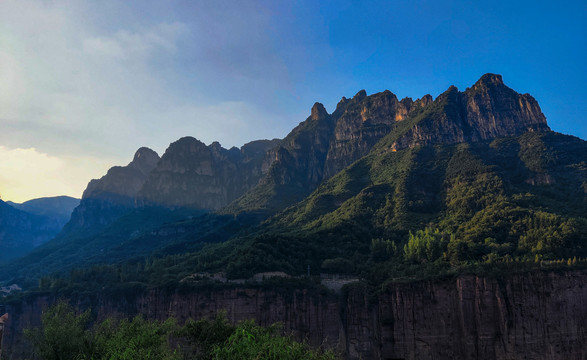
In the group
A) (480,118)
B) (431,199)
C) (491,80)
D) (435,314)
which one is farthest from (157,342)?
(491,80)

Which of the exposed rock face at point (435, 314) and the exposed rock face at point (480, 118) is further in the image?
the exposed rock face at point (480, 118)

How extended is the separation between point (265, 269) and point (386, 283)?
81.7 ft

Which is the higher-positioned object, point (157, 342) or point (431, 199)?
point (431, 199)

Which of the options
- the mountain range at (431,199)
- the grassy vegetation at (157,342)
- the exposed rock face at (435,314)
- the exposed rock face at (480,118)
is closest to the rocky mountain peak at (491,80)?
the exposed rock face at (480,118)

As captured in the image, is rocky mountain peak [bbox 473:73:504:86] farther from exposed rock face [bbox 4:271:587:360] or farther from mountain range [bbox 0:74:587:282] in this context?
exposed rock face [bbox 4:271:587:360]

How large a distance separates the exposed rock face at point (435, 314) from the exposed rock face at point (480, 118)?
9662 centimetres

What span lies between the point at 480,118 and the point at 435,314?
114 meters

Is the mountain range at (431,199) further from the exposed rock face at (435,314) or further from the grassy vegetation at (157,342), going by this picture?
the grassy vegetation at (157,342)

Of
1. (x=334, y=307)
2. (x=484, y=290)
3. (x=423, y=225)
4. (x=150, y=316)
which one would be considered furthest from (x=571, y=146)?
(x=150, y=316)

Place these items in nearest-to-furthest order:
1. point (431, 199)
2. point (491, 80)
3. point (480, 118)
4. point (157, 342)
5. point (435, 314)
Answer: point (157, 342) < point (435, 314) < point (431, 199) < point (480, 118) < point (491, 80)

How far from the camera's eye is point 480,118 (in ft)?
521

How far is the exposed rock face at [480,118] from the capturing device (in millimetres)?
153000

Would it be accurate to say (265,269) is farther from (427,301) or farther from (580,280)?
(580,280)

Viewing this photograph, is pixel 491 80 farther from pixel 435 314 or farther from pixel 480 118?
pixel 435 314
